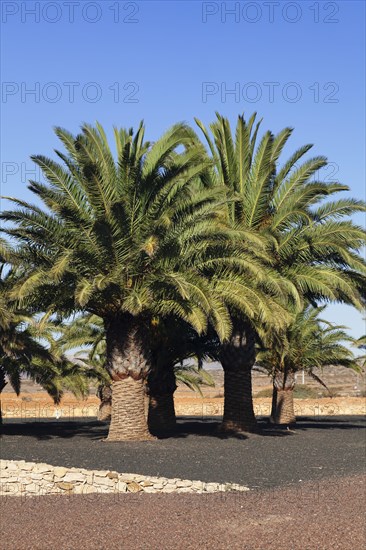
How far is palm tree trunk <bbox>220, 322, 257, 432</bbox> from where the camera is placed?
1002 inches

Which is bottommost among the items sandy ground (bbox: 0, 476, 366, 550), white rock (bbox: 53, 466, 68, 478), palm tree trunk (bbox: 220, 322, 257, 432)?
sandy ground (bbox: 0, 476, 366, 550)

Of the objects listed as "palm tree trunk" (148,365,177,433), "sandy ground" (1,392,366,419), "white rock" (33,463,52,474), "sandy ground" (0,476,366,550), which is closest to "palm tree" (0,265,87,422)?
"palm tree trunk" (148,365,177,433)

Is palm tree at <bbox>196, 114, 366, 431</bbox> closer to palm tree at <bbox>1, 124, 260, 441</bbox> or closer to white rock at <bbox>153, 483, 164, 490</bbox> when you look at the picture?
palm tree at <bbox>1, 124, 260, 441</bbox>

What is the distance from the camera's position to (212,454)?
801 inches

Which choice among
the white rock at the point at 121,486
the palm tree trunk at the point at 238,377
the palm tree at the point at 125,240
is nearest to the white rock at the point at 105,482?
the white rock at the point at 121,486

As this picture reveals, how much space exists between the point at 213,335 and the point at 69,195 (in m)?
8.62

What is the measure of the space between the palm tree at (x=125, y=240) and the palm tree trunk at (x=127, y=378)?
1.1 inches

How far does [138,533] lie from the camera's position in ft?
35.2

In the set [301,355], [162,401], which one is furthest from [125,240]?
[301,355]

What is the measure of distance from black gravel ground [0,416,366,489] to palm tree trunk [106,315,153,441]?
2.23ft

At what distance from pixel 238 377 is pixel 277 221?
210 inches

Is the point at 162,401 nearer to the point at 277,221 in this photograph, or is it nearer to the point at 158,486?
the point at 277,221

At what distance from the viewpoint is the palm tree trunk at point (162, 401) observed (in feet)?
91.7

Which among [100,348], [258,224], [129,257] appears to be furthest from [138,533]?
[100,348]
